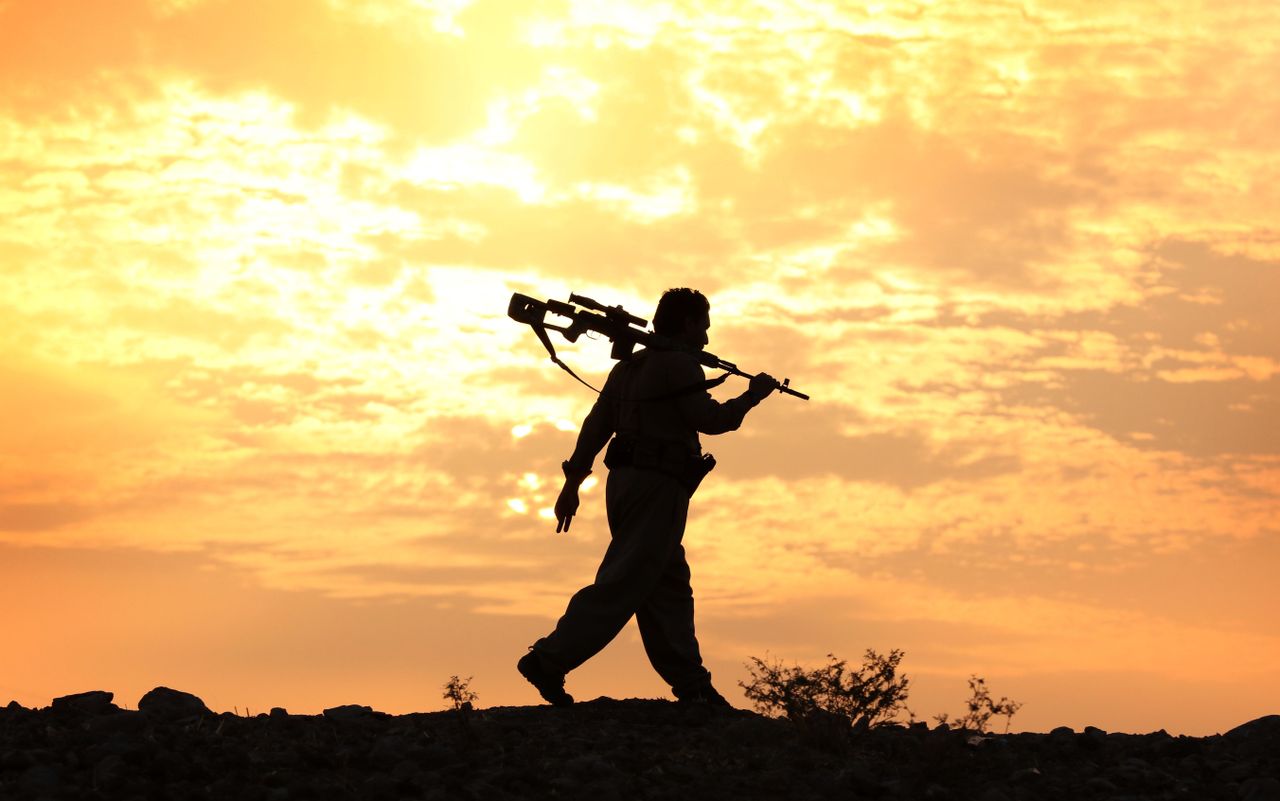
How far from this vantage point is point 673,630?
1259 cm

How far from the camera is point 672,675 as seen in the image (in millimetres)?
12594

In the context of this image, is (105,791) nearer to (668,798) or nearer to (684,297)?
(668,798)

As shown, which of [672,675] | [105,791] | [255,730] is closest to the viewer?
[105,791]

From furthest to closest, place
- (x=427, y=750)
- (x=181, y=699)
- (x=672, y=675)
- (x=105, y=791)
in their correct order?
(x=672, y=675)
(x=181, y=699)
(x=427, y=750)
(x=105, y=791)

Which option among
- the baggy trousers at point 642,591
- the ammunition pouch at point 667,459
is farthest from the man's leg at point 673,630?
the ammunition pouch at point 667,459

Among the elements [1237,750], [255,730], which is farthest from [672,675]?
[1237,750]

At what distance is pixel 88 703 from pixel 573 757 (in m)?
3.82

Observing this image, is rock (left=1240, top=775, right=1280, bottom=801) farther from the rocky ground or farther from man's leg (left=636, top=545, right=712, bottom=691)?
man's leg (left=636, top=545, right=712, bottom=691)

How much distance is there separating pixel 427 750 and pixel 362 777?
54 centimetres

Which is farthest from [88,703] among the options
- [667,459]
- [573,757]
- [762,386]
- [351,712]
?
[762,386]

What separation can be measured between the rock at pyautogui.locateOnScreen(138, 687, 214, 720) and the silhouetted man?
2456mm

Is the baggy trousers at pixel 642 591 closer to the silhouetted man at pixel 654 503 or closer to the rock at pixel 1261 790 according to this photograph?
the silhouetted man at pixel 654 503

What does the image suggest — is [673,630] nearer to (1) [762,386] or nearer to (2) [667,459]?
(2) [667,459]

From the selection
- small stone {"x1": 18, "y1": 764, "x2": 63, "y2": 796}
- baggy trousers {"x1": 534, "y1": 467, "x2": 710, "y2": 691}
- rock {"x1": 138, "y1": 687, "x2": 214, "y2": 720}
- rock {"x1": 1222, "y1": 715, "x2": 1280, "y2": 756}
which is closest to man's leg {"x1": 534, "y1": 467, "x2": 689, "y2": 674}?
baggy trousers {"x1": 534, "y1": 467, "x2": 710, "y2": 691}
